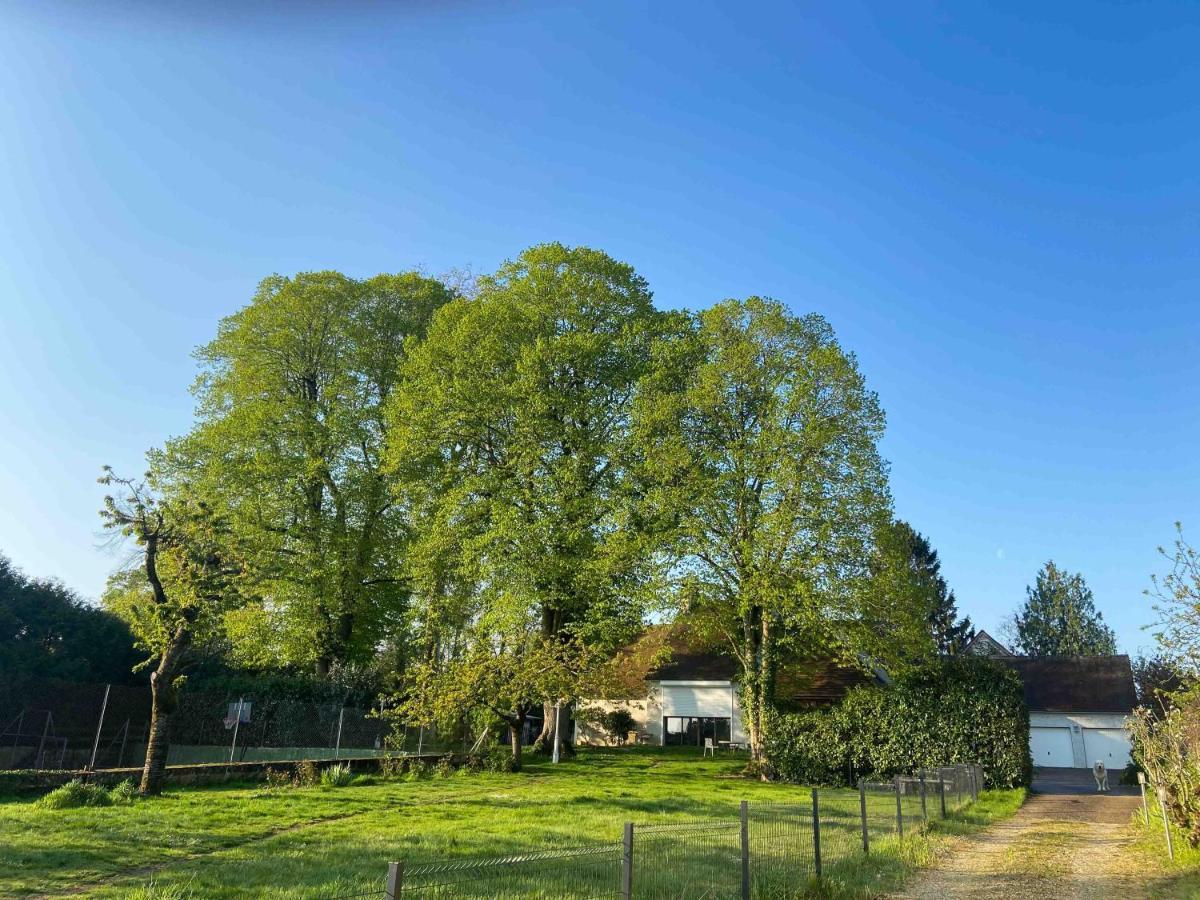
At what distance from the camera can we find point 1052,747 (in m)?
42.0

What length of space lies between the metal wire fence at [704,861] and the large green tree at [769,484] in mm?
11294

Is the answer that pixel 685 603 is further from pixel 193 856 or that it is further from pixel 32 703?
pixel 32 703

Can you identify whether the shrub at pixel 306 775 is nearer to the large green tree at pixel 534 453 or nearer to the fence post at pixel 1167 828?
the large green tree at pixel 534 453

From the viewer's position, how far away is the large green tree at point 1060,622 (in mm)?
69562

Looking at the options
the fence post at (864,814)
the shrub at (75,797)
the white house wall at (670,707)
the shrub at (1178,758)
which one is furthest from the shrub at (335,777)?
the white house wall at (670,707)

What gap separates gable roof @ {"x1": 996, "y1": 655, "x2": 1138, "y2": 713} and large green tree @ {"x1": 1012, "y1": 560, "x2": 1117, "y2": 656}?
2843 centimetres

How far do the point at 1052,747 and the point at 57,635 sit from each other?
1875 inches

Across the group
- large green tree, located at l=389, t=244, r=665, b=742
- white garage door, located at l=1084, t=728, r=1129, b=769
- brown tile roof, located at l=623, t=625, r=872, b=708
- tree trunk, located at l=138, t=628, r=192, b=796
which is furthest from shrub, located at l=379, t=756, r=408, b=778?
white garage door, located at l=1084, t=728, r=1129, b=769

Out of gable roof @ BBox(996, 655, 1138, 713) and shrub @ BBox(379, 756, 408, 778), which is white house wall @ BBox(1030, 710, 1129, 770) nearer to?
gable roof @ BBox(996, 655, 1138, 713)

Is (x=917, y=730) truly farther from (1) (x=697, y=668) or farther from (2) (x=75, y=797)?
(2) (x=75, y=797)

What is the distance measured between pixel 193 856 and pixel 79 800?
617 centimetres

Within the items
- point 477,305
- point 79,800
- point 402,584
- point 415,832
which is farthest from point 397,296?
point 415,832

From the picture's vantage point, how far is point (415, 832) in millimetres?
13773

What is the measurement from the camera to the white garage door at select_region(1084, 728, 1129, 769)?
40.4 m
